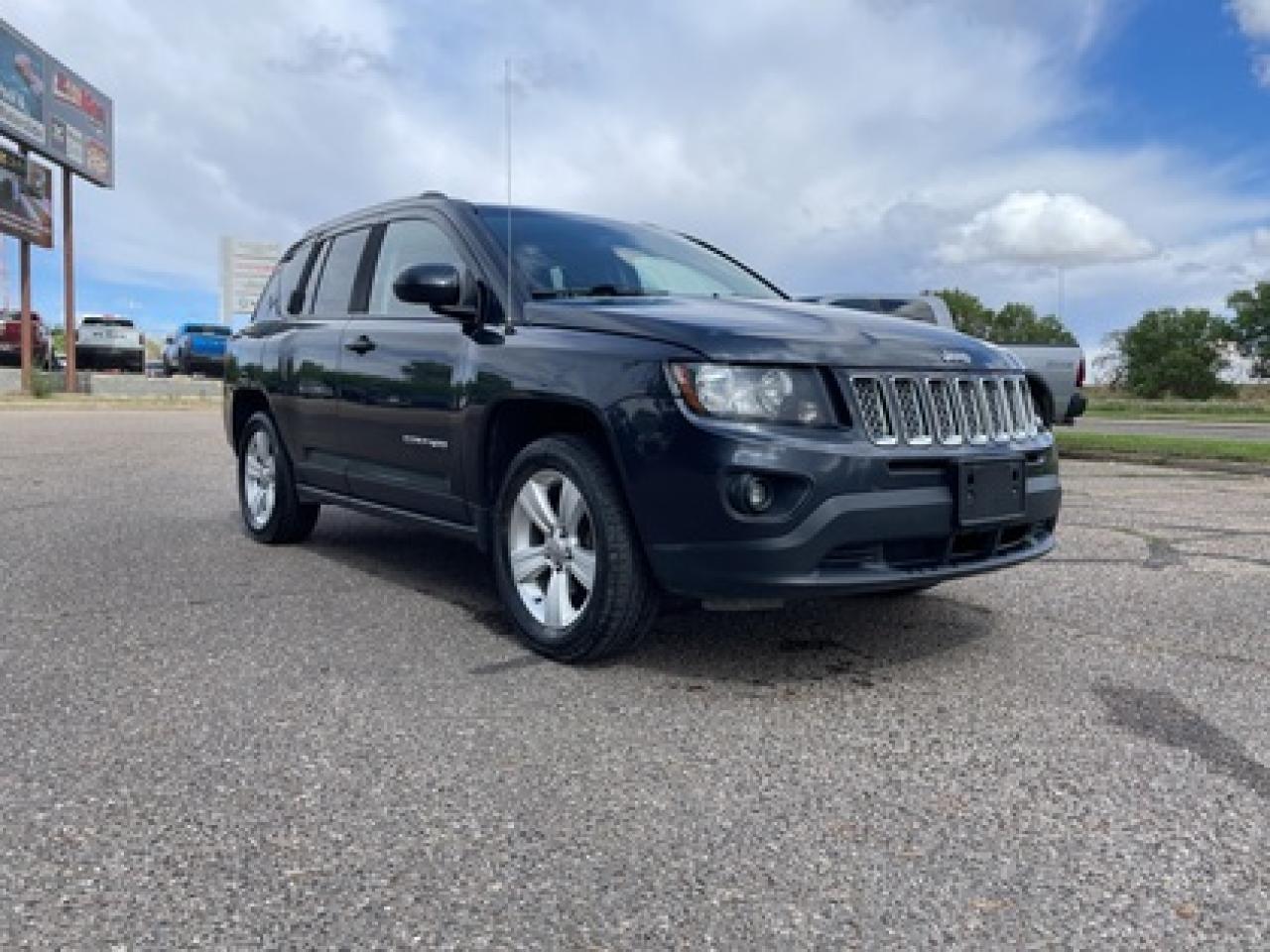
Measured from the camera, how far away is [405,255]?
528 cm

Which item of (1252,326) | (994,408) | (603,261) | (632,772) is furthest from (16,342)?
(1252,326)

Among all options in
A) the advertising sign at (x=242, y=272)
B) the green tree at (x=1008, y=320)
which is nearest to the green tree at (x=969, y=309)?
the green tree at (x=1008, y=320)

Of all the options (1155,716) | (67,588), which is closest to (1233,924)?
(1155,716)

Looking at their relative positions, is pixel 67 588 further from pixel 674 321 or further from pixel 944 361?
pixel 944 361

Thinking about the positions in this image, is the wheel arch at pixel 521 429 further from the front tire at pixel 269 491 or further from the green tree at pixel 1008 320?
the green tree at pixel 1008 320

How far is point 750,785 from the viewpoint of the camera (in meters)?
2.95

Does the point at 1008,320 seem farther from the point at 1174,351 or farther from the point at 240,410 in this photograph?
the point at 240,410

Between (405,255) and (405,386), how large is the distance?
29.1 inches

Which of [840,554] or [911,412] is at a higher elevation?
[911,412]

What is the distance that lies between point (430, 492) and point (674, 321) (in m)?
1.58

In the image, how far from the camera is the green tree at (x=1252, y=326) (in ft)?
302

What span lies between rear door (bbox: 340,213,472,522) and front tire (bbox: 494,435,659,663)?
0.47 metres

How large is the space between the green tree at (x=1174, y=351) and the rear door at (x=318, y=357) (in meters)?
89.1

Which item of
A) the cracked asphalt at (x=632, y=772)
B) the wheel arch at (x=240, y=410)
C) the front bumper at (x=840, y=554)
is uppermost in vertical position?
the wheel arch at (x=240, y=410)
